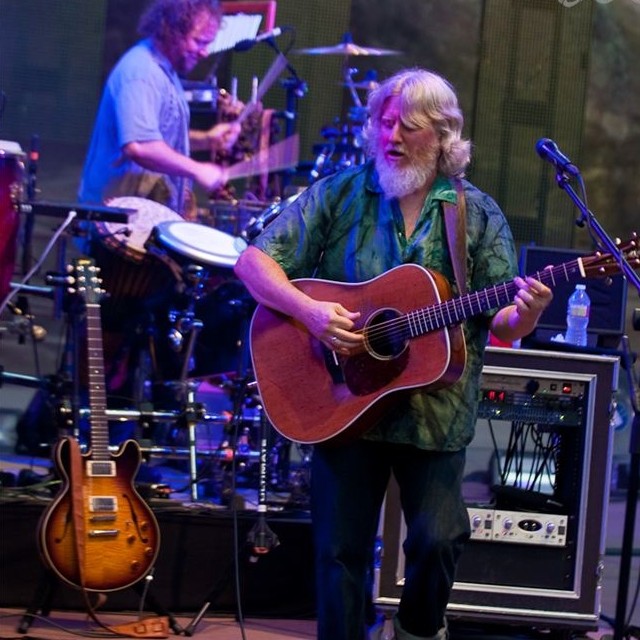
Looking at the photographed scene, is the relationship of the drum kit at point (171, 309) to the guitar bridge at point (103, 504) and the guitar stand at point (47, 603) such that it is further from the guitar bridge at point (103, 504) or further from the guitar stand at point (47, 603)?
the guitar stand at point (47, 603)

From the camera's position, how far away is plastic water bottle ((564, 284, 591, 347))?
491 cm

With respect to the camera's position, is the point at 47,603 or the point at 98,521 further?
the point at 47,603

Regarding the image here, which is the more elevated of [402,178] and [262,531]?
[402,178]

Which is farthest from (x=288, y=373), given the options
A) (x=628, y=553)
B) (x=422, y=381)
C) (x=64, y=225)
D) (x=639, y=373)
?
(x=639, y=373)

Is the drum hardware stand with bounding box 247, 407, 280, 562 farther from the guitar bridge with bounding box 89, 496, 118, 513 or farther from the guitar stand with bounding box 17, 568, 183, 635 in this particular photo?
the guitar bridge with bounding box 89, 496, 118, 513

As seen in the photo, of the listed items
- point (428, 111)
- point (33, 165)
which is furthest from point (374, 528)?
point (33, 165)

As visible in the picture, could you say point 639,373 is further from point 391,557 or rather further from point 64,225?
point 64,225

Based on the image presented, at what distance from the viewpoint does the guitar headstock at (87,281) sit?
196 inches

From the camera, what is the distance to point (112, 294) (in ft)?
18.5

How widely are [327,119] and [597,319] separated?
250 centimetres

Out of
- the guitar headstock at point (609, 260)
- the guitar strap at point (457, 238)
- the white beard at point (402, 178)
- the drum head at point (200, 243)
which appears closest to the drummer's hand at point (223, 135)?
the drum head at point (200, 243)

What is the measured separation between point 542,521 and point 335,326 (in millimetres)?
1686

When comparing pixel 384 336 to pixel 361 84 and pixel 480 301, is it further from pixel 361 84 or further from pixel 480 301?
pixel 361 84

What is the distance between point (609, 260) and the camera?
320 centimetres
